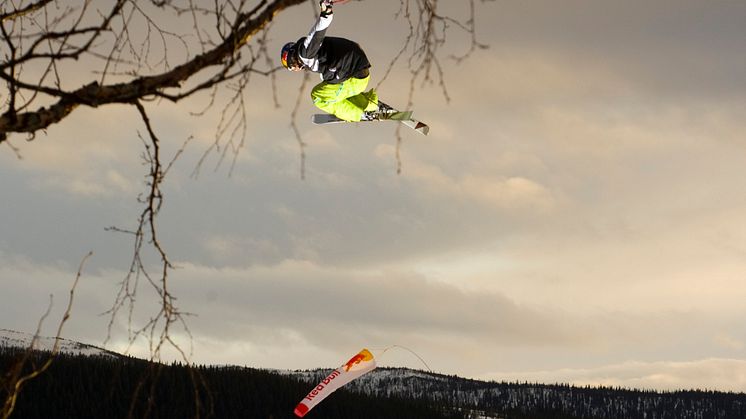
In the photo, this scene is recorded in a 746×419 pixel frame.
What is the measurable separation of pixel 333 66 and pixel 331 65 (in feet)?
0.06

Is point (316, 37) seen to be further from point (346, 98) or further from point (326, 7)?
point (346, 98)

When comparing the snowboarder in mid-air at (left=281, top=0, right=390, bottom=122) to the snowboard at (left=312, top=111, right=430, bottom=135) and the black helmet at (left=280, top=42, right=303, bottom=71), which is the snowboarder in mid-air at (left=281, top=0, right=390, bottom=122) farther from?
the snowboard at (left=312, top=111, right=430, bottom=135)

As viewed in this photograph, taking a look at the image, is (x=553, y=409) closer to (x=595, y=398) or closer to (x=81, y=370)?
(x=595, y=398)

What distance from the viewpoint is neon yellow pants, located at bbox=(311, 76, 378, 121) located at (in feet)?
21.5

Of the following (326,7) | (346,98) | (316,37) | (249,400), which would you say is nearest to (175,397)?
(249,400)

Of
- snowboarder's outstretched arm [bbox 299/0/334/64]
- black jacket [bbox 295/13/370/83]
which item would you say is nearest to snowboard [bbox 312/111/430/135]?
black jacket [bbox 295/13/370/83]

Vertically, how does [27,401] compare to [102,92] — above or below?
above

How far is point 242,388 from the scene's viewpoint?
82.5 feet

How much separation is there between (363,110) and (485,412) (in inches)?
1026

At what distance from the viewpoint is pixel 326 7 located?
5109mm

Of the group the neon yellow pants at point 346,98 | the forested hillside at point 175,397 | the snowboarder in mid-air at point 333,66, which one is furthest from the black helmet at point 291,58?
the forested hillside at point 175,397

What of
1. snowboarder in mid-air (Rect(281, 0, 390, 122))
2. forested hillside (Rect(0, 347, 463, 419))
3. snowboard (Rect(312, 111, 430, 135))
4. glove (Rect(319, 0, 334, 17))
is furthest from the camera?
forested hillside (Rect(0, 347, 463, 419))

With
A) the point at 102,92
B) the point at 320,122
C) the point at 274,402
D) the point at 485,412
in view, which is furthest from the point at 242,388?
the point at 102,92

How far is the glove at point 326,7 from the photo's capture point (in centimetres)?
507
